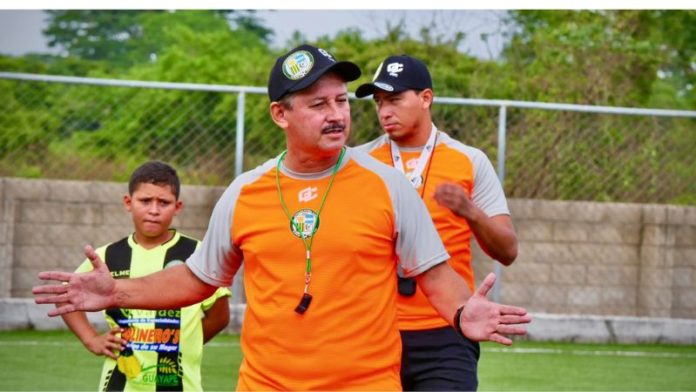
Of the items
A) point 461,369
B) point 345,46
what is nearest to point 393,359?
point 461,369

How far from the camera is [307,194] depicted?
4496mm

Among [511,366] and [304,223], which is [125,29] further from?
[304,223]

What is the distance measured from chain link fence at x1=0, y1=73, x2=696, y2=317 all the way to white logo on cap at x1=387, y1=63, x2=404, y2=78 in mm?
5974

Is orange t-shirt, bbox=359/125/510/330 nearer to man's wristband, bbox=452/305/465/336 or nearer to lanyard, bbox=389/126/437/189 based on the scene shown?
lanyard, bbox=389/126/437/189

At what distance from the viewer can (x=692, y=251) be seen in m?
13.2

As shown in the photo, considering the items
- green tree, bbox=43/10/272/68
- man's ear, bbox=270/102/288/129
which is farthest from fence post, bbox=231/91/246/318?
green tree, bbox=43/10/272/68

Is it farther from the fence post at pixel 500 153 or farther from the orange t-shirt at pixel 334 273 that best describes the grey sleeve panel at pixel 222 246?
the fence post at pixel 500 153

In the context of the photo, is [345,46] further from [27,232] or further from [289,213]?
[289,213]

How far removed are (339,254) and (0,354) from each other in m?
7.15

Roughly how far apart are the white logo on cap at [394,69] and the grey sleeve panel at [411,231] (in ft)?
5.98

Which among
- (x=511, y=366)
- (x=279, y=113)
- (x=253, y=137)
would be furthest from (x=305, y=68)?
(x=253, y=137)

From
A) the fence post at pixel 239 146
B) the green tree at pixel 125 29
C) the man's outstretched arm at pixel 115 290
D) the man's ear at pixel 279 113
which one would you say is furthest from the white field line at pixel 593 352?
the green tree at pixel 125 29

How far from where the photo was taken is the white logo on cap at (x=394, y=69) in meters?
6.26

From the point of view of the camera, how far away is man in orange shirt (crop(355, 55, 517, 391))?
5.73 metres
